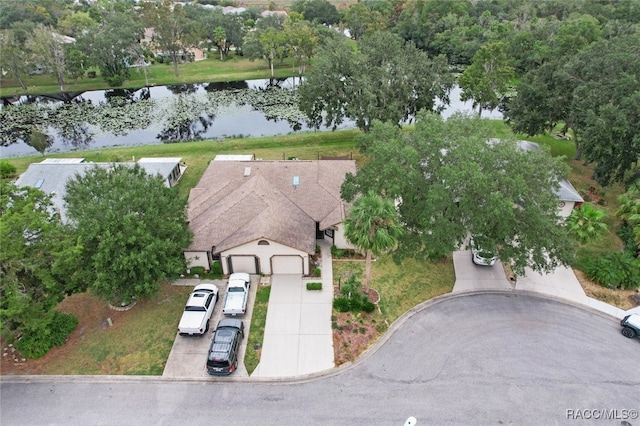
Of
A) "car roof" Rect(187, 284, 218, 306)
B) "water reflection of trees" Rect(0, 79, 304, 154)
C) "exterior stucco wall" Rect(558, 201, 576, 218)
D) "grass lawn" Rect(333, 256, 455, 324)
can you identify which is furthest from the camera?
"water reflection of trees" Rect(0, 79, 304, 154)

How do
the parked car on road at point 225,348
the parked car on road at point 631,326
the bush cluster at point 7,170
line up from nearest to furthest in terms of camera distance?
the parked car on road at point 225,348
the parked car on road at point 631,326
the bush cluster at point 7,170

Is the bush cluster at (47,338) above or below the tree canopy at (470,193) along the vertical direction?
below

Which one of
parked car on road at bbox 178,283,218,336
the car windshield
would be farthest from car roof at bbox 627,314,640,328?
parked car on road at bbox 178,283,218,336

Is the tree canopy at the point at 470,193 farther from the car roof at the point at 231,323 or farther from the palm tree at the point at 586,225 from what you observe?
the car roof at the point at 231,323

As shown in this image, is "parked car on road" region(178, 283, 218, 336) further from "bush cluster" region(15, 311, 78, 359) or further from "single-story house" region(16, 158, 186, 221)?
"single-story house" region(16, 158, 186, 221)

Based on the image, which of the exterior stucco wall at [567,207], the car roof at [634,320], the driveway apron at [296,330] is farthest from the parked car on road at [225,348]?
the exterior stucco wall at [567,207]

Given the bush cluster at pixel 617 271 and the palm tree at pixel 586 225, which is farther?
the bush cluster at pixel 617 271

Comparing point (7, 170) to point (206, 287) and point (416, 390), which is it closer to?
point (206, 287)
